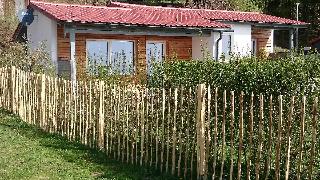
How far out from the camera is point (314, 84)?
716 centimetres

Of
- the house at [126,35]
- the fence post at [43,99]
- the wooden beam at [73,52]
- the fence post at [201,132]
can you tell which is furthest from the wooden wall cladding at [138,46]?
the fence post at [201,132]

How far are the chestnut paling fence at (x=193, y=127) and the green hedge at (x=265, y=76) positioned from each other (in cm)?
33

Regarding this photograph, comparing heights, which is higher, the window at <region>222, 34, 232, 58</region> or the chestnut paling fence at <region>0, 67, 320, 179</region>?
the window at <region>222, 34, 232, 58</region>

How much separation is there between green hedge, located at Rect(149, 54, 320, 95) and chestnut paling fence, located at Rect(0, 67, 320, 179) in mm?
331

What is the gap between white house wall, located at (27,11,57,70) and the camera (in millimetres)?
17094

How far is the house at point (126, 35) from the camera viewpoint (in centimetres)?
1655

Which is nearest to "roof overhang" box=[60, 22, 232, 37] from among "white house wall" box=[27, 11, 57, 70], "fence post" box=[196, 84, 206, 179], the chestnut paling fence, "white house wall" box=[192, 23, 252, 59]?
"white house wall" box=[192, 23, 252, 59]

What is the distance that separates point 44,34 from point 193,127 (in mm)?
12553

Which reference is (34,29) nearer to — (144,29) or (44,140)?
(144,29)

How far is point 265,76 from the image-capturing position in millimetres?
7809

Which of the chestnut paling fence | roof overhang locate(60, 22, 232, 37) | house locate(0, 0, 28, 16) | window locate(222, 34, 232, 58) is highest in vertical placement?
house locate(0, 0, 28, 16)

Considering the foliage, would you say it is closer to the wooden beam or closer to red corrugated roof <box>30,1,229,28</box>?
the wooden beam

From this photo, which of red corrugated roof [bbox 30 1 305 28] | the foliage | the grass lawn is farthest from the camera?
red corrugated roof [bbox 30 1 305 28]

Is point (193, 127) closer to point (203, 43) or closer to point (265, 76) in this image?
point (265, 76)
